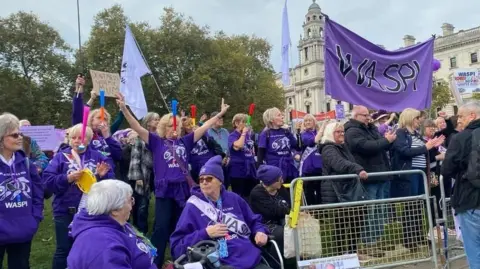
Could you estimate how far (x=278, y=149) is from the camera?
24.2 feet

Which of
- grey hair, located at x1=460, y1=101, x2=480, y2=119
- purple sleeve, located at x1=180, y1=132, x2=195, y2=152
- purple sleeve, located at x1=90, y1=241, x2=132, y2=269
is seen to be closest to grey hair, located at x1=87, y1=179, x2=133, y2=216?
purple sleeve, located at x1=90, y1=241, x2=132, y2=269

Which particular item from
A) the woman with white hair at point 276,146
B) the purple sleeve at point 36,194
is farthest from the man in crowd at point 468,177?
the purple sleeve at point 36,194

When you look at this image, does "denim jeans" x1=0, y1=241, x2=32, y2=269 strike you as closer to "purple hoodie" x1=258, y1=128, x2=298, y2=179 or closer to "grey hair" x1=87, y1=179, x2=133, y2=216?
"grey hair" x1=87, y1=179, x2=133, y2=216

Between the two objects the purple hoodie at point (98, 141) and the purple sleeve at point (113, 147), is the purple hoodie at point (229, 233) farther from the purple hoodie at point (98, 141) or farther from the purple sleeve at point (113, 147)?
the purple sleeve at point (113, 147)

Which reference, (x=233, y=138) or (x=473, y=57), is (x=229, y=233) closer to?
(x=233, y=138)

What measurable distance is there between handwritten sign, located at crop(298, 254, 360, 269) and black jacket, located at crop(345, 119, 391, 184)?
1285mm

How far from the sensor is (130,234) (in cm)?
296

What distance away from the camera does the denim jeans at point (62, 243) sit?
464 cm

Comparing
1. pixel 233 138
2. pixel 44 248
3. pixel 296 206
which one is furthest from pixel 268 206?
pixel 44 248

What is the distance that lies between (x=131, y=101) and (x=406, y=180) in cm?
456

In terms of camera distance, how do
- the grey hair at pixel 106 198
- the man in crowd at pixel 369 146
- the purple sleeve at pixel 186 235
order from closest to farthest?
the grey hair at pixel 106 198, the purple sleeve at pixel 186 235, the man in crowd at pixel 369 146

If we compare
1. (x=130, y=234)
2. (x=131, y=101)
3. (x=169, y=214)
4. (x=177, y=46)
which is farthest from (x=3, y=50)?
(x=130, y=234)

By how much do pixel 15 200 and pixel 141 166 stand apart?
9.14ft

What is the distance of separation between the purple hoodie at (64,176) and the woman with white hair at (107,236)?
6.07 ft
